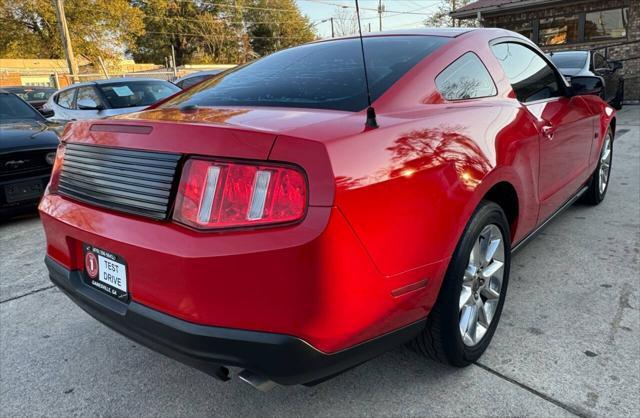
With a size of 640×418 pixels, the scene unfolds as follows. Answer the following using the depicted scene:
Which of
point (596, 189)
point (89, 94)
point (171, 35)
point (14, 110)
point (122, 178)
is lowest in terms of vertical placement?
point (596, 189)

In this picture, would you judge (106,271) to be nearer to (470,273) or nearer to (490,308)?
(470,273)

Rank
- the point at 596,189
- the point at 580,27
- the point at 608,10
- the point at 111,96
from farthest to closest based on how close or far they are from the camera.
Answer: the point at 580,27
the point at 608,10
the point at 111,96
the point at 596,189

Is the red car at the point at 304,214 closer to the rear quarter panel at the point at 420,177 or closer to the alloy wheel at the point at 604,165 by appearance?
the rear quarter panel at the point at 420,177

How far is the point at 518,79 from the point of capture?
9.11 ft

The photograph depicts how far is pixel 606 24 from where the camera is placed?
1472cm

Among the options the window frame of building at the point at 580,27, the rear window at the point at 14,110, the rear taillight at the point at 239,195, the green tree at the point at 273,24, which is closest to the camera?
the rear taillight at the point at 239,195

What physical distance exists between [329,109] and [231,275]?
75 cm

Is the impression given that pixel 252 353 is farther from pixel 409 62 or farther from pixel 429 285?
pixel 409 62

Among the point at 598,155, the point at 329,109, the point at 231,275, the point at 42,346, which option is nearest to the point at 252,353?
the point at 231,275

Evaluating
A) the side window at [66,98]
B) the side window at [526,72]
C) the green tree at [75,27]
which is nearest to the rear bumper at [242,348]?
the side window at [526,72]

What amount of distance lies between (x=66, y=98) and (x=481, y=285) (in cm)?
879

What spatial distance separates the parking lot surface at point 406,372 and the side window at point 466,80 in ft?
3.96

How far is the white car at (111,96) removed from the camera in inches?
304

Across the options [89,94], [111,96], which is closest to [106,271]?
[111,96]
